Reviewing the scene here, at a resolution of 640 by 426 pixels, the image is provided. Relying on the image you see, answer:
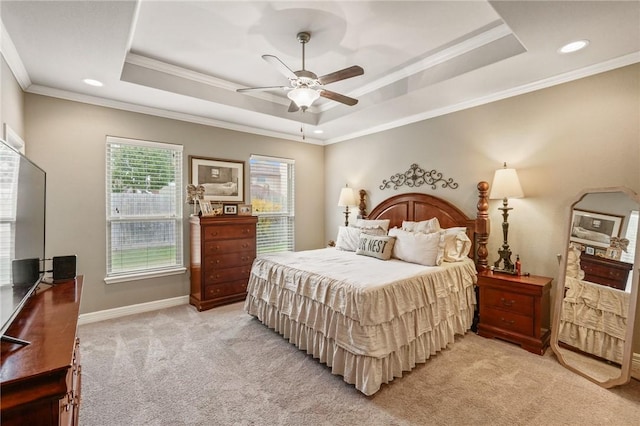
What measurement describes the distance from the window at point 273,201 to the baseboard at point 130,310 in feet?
4.77

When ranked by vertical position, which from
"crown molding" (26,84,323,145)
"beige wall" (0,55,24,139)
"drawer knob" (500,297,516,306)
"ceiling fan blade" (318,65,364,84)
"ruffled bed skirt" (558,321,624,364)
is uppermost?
"crown molding" (26,84,323,145)

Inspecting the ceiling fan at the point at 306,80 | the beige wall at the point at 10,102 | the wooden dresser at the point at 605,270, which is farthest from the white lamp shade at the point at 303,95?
the wooden dresser at the point at 605,270

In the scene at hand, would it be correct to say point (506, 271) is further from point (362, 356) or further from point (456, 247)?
point (362, 356)

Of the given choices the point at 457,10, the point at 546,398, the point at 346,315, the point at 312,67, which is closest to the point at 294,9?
the point at 312,67

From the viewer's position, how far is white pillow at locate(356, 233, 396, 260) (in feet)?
11.2

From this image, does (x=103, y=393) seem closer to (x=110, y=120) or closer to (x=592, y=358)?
(x=110, y=120)

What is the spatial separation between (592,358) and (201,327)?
3725mm

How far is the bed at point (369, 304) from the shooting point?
2.19 meters

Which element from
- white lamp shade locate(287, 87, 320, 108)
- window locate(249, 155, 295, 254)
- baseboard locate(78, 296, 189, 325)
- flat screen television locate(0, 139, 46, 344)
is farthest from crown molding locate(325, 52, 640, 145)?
flat screen television locate(0, 139, 46, 344)

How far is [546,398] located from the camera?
2096 mm

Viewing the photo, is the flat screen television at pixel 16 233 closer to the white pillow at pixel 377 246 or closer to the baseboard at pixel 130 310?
the baseboard at pixel 130 310

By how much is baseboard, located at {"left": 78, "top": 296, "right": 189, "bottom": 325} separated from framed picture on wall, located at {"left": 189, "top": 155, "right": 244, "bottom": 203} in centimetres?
149

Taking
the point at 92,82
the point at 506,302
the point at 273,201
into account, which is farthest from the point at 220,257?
the point at 506,302

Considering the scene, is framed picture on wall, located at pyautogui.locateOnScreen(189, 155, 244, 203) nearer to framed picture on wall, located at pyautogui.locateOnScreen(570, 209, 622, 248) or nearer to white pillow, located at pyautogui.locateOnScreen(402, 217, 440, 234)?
white pillow, located at pyautogui.locateOnScreen(402, 217, 440, 234)
